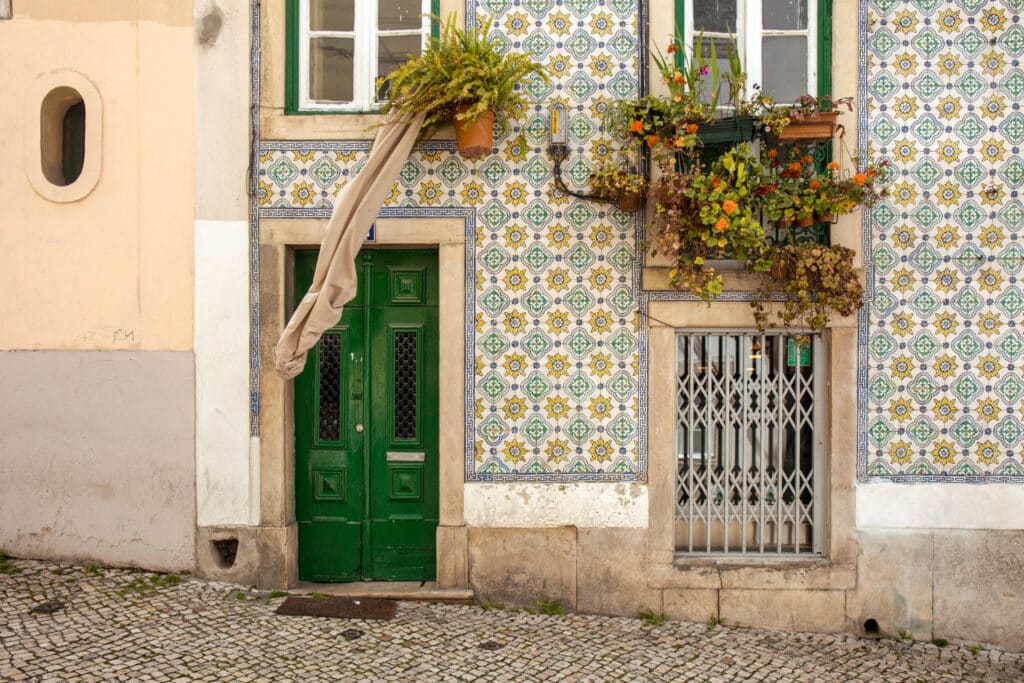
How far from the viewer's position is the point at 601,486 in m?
5.28

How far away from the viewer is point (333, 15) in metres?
5.52

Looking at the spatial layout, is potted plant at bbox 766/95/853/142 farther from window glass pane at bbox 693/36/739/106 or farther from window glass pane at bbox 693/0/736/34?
window glass pane at bbox 693/0/736/34

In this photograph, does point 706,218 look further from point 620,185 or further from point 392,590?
point 392,590

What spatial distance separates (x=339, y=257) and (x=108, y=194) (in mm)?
1951

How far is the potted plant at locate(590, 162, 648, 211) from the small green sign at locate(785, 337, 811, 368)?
1.38 meters

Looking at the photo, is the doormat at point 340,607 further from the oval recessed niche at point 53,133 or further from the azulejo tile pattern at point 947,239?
the azulejo tile pattern at point 947,239

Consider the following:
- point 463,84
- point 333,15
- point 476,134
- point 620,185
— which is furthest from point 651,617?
point 333,15

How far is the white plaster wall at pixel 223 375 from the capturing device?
5.36m

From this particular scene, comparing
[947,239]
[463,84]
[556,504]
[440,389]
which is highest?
[463,84]

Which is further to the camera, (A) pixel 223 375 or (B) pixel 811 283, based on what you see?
(A) pixel 223 375

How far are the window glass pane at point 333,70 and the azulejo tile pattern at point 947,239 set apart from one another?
3497mm

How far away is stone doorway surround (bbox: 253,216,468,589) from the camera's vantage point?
17.3ft

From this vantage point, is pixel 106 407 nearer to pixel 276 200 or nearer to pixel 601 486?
pixel 276 200

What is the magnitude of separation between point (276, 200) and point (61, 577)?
9.53ft
